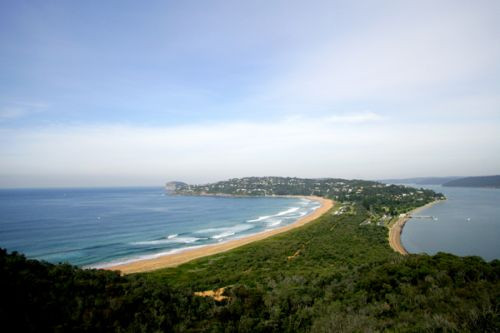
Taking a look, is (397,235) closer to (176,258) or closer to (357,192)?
(176,258)

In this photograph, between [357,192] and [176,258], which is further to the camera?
[357,192]

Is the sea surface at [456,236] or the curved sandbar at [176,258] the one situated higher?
the curved sandbar at [176,258]

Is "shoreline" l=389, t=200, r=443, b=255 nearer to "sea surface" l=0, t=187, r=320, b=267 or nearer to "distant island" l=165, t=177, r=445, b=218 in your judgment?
"sea surface" l=0, t=187, r=320, b=267

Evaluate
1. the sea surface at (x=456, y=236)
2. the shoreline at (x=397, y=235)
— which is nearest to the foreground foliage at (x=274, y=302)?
the shoreline at (x=397, y=235)

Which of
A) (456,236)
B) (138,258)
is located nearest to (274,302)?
(138,258)

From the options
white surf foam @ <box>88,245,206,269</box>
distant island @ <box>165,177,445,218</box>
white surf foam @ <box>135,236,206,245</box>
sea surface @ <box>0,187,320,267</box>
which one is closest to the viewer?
white surf foam @ <box>88,245,206,269</box>

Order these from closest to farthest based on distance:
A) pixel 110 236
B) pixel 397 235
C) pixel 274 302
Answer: pixel 274 302 → pixel 110 236 → pixel 397 235

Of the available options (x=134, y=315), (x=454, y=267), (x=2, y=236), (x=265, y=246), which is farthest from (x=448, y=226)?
(x=2, y=236)

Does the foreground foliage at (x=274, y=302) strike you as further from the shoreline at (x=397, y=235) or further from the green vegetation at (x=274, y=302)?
the shoreline at (x=397, y=235)

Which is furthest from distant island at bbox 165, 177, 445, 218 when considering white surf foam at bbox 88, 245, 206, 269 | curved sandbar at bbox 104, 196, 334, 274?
white surf foam at bbox 88, 245, 206, 269

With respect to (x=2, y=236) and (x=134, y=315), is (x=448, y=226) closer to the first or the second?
(x=134, y=315)

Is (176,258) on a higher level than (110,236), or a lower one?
lower
